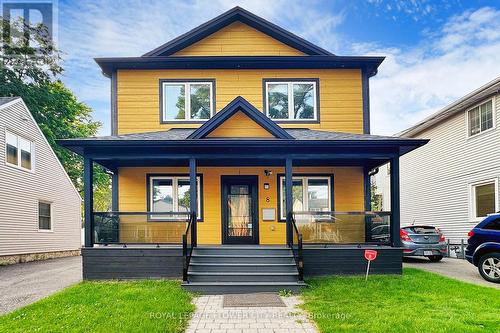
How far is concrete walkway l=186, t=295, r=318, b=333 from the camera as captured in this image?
5.27 metres

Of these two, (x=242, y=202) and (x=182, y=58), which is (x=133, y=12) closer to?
(x=182, y=58)

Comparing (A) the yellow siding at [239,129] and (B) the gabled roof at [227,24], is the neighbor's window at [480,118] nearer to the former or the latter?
(B) the gabled roof at [227,24]

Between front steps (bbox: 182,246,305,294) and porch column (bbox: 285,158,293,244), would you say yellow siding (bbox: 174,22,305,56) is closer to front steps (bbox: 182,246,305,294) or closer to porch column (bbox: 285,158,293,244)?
porch column (bbox: 285,158,293,244)

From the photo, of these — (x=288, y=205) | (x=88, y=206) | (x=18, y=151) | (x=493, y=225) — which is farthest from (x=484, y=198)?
(x=18, y=151)

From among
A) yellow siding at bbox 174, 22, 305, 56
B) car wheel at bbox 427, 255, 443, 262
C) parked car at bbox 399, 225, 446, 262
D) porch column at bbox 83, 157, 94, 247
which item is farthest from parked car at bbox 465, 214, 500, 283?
porch column at bbox 83, 157, 94, 247

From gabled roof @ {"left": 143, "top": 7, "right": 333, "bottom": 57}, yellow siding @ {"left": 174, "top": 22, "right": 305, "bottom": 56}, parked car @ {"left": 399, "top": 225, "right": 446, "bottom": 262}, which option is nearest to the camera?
parked car @ {"left": 399, "top": 225, "right": 446, "bottom": 262}

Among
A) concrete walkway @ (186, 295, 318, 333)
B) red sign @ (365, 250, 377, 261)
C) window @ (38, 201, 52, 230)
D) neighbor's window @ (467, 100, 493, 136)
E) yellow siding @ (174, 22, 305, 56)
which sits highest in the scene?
yellow siding @ (174, 22, 305, 56)

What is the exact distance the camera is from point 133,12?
17656 mm

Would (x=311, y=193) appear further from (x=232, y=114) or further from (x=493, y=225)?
(x=493, y=225)

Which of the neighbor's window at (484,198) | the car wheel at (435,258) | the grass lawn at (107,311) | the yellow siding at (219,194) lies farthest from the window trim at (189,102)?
the neighbor's window at (484,198)

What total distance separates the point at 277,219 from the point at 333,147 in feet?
10.2

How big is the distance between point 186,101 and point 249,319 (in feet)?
25.0

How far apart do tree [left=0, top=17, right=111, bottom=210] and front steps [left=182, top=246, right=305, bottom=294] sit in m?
17.1

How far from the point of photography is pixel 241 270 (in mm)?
8312
